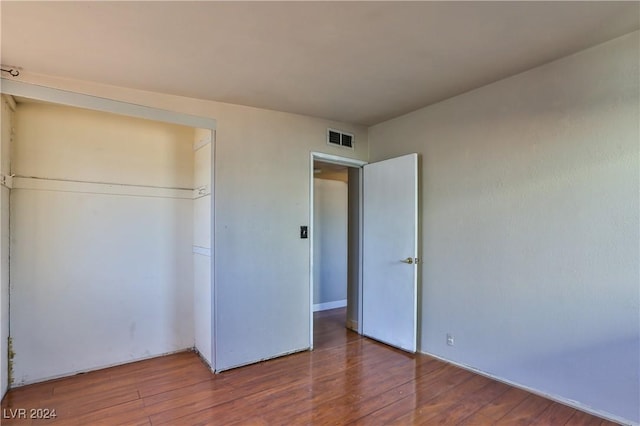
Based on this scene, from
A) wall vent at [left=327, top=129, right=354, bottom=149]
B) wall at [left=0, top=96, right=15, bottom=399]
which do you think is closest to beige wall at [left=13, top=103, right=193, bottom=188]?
wall at [left=0, top=96, right=15, bottom=399]

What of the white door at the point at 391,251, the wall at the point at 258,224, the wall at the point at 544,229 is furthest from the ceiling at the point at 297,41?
the white door at the point at 391,251

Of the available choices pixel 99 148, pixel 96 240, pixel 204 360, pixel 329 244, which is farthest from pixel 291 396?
pixel 329 244

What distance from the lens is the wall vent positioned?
3621 millimetres

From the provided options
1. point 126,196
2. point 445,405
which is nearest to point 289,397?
point 445,405

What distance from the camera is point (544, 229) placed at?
7.93 ft

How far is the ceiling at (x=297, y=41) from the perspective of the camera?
1.71m

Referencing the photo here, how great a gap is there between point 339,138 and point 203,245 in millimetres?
1865

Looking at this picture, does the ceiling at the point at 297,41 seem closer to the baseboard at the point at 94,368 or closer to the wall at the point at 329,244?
the baseboard at the point at 94,368

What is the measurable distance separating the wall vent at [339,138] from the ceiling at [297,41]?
852 millimetres

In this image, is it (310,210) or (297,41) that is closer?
(297,41)

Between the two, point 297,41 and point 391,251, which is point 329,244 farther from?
point 297,41

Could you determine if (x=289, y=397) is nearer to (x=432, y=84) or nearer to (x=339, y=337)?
(x=339, y=337)

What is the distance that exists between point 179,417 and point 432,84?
3.14 meters

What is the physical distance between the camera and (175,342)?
10.9 ft
